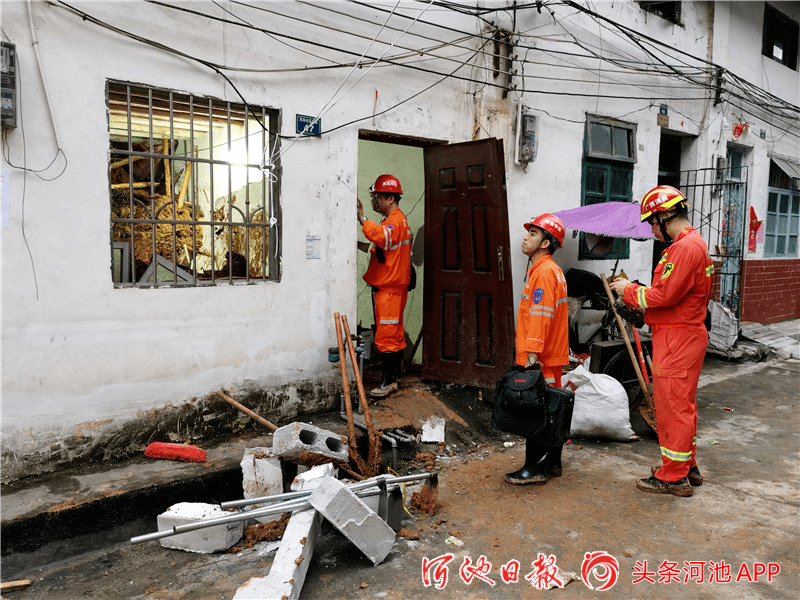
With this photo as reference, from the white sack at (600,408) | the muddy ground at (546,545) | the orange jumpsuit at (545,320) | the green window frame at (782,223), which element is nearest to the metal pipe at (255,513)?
the muddy ground at (546,545)

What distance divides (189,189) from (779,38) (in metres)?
12.0

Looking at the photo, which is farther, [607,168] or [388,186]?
[607,168]

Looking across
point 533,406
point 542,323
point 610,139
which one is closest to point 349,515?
point 533,406

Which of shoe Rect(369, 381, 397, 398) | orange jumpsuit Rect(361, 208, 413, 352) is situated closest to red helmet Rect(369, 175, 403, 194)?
orange jumpsuit Rect(361, 208, 413, 352)

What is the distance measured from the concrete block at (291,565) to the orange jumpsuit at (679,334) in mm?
2548

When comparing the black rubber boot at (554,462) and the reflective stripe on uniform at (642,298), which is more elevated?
the reflective stripe on uniform at (642,298)

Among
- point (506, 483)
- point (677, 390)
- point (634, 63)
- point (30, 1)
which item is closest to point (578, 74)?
point (634, 63)

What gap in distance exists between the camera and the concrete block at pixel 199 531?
3.52m

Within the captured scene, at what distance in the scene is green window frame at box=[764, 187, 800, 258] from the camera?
11938 mm

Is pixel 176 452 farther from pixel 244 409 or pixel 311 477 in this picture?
pixel 311 477

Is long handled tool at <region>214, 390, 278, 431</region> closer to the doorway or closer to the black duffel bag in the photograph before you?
the black duffel bag

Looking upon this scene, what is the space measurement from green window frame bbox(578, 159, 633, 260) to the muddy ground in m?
3.24

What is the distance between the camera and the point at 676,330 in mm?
4266

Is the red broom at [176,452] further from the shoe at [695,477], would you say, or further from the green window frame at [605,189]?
the green window frame at [605,189]
